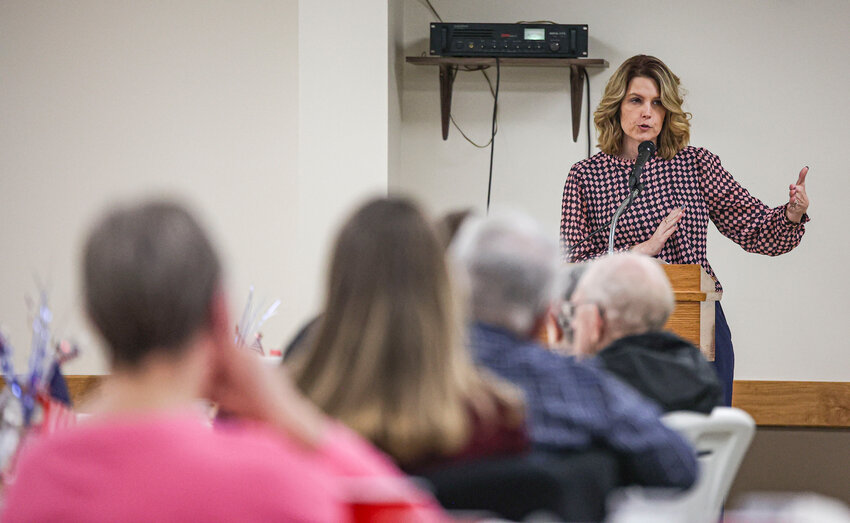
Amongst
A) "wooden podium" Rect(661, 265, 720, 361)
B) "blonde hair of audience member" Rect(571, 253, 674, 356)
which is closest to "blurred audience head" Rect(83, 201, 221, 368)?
"blonde hair of audience member" Rect(571, 253, 674, 356)

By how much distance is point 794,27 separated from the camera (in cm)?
451

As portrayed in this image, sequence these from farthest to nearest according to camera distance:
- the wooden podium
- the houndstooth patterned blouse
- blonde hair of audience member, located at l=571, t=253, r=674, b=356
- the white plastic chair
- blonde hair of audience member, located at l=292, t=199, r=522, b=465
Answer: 1. the houndstooth patterned blouse
2. the wooden podium
3. blonde hair of audience member, located at l=571, t=253, r=674, b=356
4. the white plastic chair
5. blonde hair of audience member, located at l=292, t=199, r=522, b=465

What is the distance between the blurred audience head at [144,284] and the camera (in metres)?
0.87

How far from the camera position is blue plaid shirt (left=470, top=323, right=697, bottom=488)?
1345 mm

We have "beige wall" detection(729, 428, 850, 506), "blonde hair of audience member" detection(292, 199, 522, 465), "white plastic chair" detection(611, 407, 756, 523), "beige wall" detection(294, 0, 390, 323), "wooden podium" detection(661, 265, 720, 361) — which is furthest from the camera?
"beige wall" detection(729, 428, 850, 506)

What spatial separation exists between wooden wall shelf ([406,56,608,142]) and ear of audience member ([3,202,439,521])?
3543 millimetres

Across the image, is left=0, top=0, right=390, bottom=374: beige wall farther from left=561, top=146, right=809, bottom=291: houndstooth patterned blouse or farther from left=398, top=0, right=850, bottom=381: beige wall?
left=561, top=146, right=809, bottom=291: houndstooth patterned blouse

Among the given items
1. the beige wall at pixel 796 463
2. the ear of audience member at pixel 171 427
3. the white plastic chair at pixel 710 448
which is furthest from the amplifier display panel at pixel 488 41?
the ear of audience member at pixel 171 427

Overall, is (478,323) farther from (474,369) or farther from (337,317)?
(337,317)

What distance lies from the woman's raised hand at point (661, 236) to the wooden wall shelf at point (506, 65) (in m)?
1.54

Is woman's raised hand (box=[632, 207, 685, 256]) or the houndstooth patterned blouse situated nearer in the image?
woman's raised hand (box=[632, 207, 685, 256])

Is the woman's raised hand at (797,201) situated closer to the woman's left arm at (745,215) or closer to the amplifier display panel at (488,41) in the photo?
the woman's left arm at (745,215)

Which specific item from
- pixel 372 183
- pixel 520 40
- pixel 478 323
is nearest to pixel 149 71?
pixel 372 183

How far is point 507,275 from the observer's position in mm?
1419
